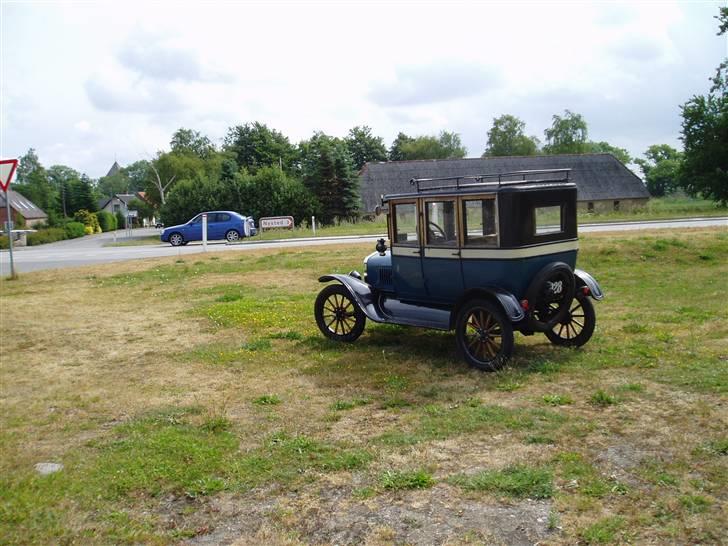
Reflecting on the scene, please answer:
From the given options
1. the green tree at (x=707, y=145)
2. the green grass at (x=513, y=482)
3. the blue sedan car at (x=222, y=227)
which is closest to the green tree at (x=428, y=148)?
the blue sedan car at (x=222, y=227)

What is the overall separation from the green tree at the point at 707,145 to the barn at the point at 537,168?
40.3 m

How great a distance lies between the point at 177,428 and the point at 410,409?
206 cm

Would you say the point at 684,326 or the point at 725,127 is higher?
the point at 725,127

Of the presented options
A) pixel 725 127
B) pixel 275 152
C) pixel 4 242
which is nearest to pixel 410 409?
pixel 725 127

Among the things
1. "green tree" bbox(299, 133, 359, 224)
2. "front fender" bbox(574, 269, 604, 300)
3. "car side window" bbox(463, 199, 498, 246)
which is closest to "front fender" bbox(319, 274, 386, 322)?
"car side window" bbox(463, 199, 498, 246)

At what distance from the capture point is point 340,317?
9250 mm

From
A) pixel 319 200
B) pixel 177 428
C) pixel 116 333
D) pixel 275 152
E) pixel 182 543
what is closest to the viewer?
pixel 182 543

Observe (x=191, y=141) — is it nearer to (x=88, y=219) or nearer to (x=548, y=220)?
(x=88, y=219)

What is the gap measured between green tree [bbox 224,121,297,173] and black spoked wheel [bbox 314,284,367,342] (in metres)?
63.0

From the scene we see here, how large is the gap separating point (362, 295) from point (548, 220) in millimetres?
2605

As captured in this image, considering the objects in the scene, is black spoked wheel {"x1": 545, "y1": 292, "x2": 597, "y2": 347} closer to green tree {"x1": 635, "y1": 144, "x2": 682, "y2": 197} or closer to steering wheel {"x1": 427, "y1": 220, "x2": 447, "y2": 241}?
steering wheel {"x1": 427, "y1": 220, "x2": 447, "y2": 241}

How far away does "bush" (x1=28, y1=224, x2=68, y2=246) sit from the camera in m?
49.4

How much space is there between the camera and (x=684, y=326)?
8.80 metres

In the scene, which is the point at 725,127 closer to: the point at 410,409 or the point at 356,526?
the point at 410,409
